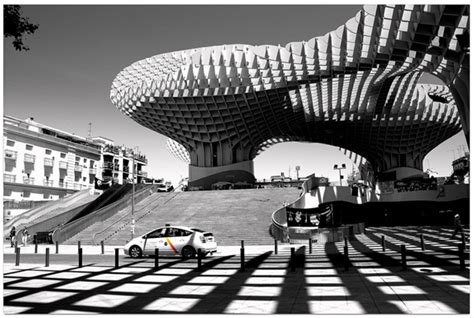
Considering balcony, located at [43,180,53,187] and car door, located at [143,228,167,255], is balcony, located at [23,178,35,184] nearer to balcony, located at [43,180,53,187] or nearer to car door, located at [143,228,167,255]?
balcony, located at [43,180,53,187]

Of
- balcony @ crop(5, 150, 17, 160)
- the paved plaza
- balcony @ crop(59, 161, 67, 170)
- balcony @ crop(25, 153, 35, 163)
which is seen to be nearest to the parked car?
the paved plaza

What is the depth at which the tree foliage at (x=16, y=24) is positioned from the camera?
798 centimetres

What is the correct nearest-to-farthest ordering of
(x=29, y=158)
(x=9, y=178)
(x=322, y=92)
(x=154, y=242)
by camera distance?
1. (x=154, y=242)
2. (x=9, y=178)
3. (x=29, y=158)
4. (x=322, y=92)

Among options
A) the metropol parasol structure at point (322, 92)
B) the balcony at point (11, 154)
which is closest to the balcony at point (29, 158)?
the balcony at point (11, 154)

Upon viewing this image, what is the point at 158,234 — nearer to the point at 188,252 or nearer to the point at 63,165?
the point at 188,252

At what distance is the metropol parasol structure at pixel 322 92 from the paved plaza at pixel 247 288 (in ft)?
49.6

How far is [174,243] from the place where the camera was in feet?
55.7

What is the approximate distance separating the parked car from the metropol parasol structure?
16.1 m

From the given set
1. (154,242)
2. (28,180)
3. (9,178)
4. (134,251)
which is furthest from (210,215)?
(28,180)

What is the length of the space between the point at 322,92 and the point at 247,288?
4683 centimetres

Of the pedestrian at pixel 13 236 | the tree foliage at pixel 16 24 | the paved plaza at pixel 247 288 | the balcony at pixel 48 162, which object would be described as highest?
the balcony at pixel 48 162

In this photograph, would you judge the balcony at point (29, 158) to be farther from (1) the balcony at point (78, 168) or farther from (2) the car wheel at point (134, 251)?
(2) the car wheel at point (134, 251)

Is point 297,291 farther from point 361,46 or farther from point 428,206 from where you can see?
point 428,206

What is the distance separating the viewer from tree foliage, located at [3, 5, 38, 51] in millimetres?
7977
